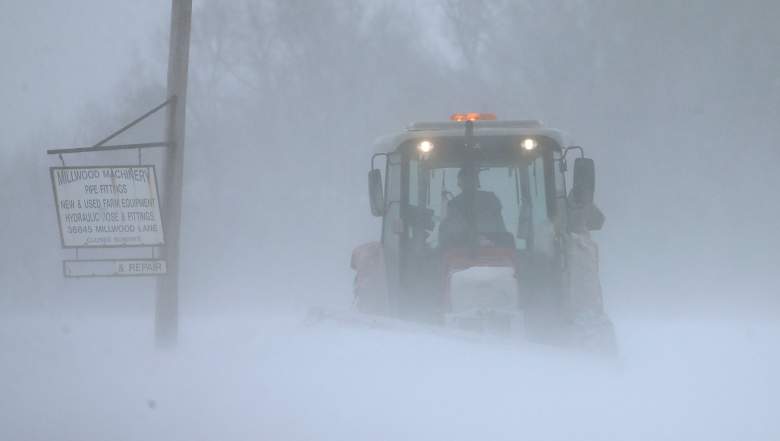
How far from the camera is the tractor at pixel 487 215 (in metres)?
7.28

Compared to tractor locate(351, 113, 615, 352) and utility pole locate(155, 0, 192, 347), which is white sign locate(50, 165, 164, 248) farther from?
tractor locate(351, 113, 615, 352)

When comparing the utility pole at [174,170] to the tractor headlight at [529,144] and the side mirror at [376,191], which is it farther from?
the tractor headlight at [529,144]

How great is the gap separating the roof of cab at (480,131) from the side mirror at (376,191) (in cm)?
26

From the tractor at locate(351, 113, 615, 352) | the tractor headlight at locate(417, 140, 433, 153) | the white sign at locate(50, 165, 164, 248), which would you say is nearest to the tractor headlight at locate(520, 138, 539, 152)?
the tractor at locate(351, 113, 615, 352)

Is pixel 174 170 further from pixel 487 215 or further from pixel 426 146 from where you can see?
pixel 487 215

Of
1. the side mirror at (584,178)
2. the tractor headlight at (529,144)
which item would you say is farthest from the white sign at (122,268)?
the side mirror at (584,178)

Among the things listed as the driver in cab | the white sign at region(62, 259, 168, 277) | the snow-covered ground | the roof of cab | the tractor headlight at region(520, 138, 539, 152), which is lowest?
the snow-covered ground

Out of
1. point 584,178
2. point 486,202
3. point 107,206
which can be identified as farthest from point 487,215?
point 107,206

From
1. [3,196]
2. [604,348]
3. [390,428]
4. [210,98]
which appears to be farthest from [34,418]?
[3,196]

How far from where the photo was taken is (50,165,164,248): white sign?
730 centimetres

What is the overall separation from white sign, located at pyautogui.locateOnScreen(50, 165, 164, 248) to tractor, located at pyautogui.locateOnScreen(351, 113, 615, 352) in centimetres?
155

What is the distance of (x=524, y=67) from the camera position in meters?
27.0

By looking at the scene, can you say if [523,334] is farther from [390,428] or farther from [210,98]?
[210,98]

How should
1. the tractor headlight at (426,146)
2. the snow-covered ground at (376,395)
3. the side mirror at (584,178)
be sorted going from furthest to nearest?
the tractor headlight at (426,146), the side mirror at (584,178), the snow-covered ground at (376,395)
